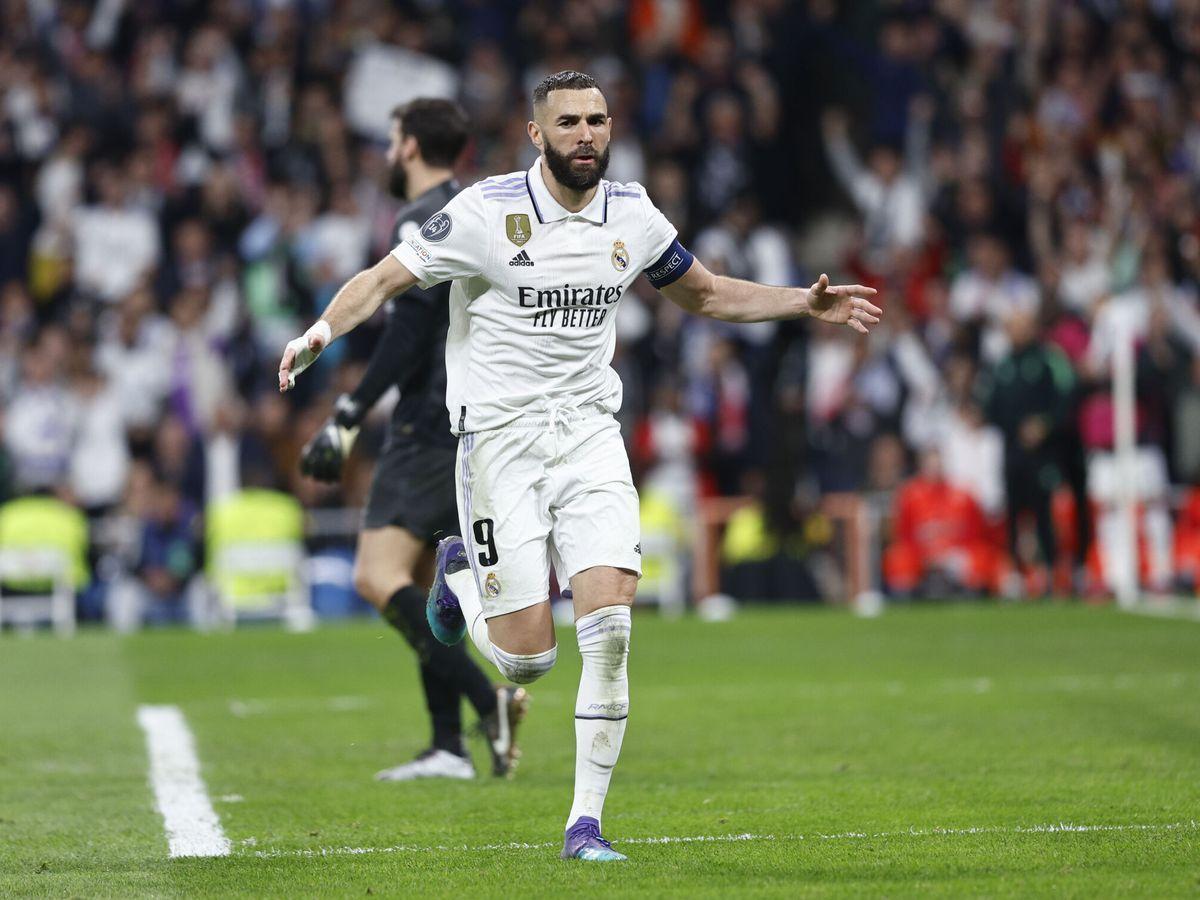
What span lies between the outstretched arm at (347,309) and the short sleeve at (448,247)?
0.04m

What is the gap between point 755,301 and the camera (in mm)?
6688

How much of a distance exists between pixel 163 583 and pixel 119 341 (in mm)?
2633

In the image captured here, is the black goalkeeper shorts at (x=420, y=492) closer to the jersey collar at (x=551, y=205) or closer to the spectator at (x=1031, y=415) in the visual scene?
the jersey collar at (x=551, y=205)

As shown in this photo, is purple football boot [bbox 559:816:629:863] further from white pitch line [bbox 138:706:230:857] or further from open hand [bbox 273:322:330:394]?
open hand [bbox 273:322:330:394]

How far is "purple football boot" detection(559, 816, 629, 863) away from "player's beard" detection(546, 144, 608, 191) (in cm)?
198

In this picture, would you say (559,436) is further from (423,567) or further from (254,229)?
(254,229)

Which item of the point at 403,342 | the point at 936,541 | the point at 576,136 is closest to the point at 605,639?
the point at 576,136

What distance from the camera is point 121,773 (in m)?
8.41

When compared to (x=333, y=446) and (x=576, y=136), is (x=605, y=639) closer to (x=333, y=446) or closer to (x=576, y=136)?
(x=576, y=136)

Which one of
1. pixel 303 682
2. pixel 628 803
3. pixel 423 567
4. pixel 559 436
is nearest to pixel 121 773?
pixel 423 567

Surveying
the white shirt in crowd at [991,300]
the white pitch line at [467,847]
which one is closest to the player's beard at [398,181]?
the white pitch line at [467,847]

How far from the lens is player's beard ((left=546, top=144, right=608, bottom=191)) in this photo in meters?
6.23

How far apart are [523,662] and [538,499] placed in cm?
53

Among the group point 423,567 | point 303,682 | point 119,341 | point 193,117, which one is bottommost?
point 303,682
